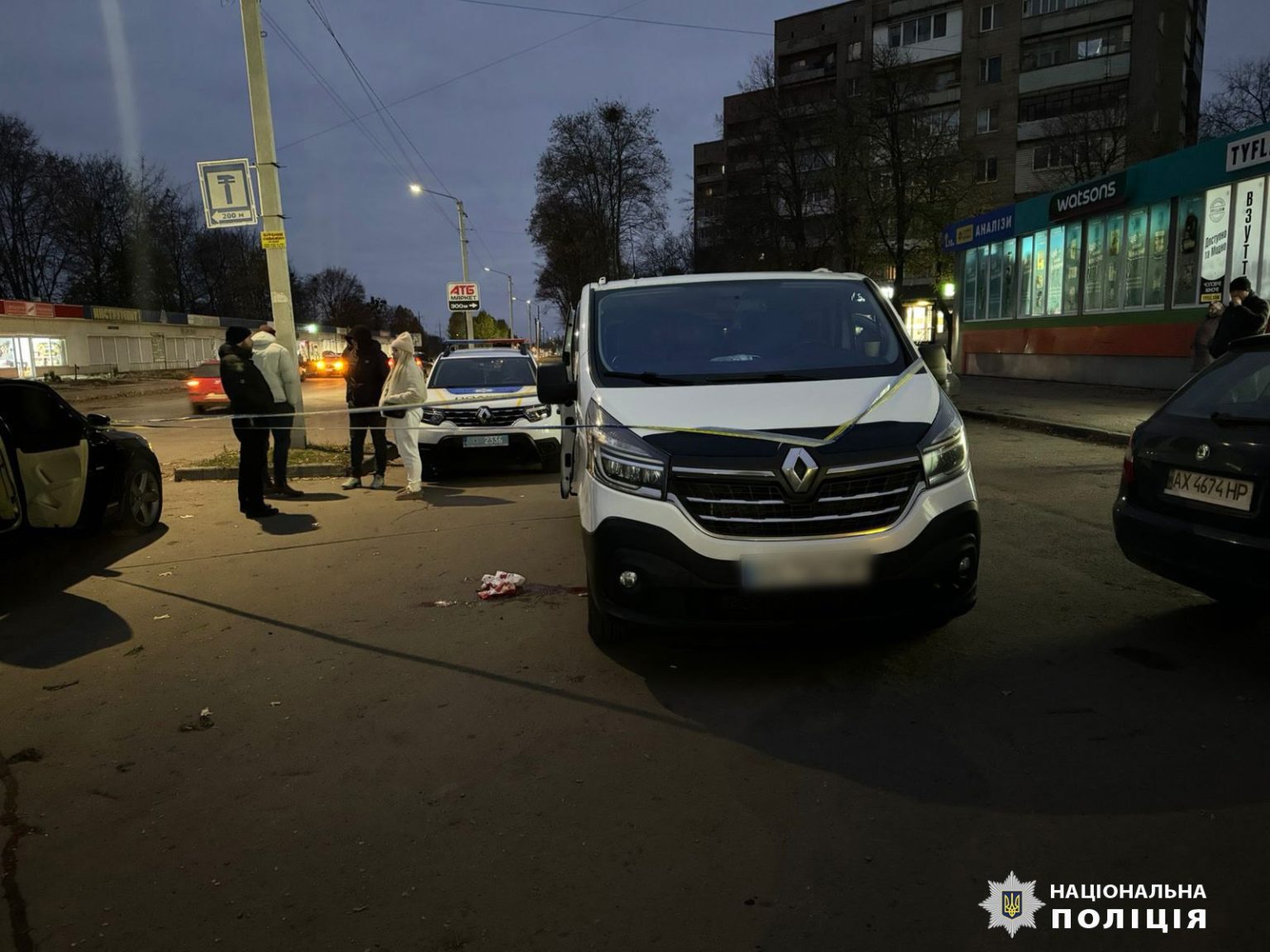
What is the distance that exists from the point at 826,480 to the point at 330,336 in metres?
95.1

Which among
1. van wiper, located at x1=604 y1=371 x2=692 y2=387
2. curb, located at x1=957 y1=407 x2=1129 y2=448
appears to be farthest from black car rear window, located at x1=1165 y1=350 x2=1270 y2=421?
curb, located at x1=957 y1=407 x2=1129 y2=448

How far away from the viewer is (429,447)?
1067 centimetres

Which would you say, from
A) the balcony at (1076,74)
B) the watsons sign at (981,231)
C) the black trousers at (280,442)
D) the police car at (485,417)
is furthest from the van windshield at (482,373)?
the balcony at (1076,74)

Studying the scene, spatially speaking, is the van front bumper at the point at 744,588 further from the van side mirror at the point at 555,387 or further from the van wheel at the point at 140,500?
the van wheel at the point at 140,500

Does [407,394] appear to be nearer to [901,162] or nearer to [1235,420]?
[1235,420]

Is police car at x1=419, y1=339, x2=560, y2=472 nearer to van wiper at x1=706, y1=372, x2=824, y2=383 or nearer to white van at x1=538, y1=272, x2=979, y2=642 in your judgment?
van wiper at x1=706, y1=372, x2=824, y2=383

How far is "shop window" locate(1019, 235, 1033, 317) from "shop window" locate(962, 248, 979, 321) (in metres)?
3.06

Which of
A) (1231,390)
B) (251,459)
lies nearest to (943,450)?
(1231,390)

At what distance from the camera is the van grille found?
3869 mm

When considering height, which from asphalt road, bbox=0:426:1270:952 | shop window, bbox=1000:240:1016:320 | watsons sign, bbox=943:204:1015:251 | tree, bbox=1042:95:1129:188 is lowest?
asphalt road, bbox=0:426:1270:952

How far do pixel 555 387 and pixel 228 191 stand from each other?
29.2ft

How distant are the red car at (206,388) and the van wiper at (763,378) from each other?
19.7 m

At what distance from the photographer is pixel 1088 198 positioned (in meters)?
22.6

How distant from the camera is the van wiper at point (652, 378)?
4648 mm
